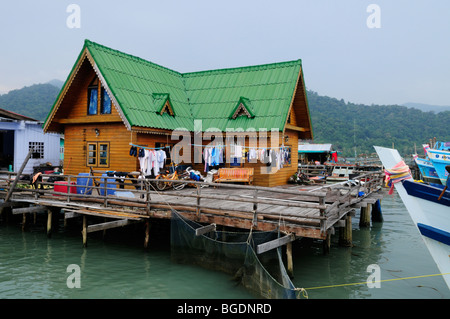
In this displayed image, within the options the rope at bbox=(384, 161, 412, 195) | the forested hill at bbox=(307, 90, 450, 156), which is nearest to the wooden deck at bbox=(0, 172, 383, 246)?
the rope at bbox=(384, 161, 412, 195)

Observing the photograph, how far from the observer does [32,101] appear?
85.5 m

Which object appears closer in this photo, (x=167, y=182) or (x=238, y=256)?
(x=238, y=256)

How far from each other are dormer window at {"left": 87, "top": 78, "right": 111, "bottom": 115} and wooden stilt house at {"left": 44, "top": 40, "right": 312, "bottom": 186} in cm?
5

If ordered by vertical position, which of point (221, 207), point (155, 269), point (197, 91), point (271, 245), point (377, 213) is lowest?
point (155, 269)

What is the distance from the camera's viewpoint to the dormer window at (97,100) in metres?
18.7

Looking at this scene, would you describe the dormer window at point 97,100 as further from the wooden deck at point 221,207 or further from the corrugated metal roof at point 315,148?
the corrugated metal roof at point 315,148

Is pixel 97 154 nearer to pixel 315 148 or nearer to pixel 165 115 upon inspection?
pixel 165 115

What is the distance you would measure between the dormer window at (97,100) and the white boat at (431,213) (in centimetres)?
1503

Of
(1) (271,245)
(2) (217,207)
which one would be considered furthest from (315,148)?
(1) (271,245)

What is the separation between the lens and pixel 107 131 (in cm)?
1870

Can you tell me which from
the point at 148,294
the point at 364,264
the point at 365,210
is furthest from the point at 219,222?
the point at 365,210

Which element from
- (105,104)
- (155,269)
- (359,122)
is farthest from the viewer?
(359,122)

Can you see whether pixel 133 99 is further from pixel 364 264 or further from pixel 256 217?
pixel 364 264

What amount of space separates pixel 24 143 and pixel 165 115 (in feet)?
44.7
